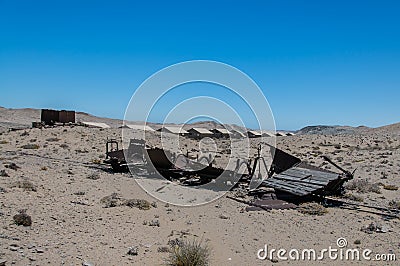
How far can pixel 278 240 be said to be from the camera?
8.79 m

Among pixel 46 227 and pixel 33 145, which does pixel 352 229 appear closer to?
pixel 46 227

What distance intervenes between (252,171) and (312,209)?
4326 millimetres

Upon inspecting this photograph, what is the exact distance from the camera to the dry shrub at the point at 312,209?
11548 millimetres

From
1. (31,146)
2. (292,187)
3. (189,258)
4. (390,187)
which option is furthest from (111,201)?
(31,146)

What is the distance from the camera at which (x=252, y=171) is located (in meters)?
15.9

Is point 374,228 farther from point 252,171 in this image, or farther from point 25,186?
point 25,186

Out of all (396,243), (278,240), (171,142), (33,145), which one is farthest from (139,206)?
(171,142)

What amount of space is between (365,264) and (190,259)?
348cm

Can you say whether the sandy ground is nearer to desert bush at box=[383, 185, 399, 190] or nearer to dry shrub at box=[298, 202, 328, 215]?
dry shrub at box=[298, 202, 328, 215]

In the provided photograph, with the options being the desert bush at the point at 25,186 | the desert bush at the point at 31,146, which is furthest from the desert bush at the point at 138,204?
the desert bush at the point at 31,146

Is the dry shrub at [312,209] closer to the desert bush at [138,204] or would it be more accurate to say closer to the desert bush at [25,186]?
the desert bush at [138,204]

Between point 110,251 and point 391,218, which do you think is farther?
point 391,218

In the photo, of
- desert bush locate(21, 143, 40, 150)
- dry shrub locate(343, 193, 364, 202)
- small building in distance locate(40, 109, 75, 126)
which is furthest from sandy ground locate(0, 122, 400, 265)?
small building in distance locate(40, 109, 75, 126)

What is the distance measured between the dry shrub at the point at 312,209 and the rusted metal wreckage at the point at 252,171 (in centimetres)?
42
